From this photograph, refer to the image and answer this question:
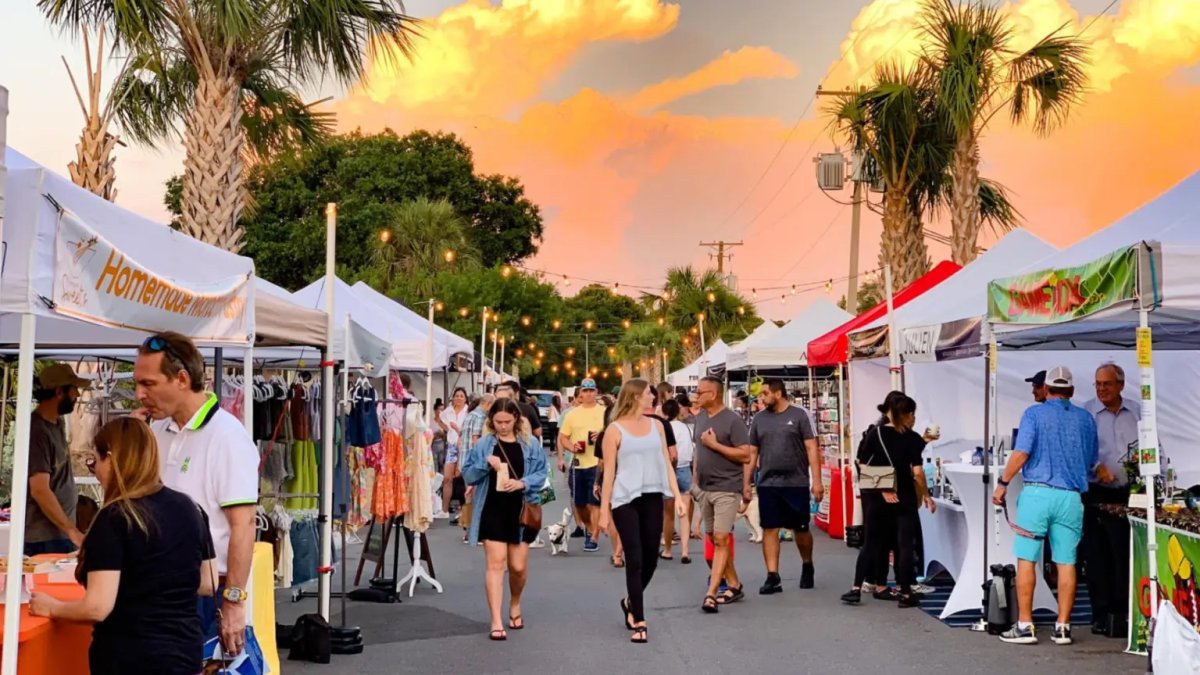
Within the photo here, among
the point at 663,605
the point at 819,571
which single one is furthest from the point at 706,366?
the point at 663,605

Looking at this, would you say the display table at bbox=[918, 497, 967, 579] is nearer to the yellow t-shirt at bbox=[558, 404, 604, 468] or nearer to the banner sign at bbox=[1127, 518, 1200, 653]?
the banner sign at bbox=[1127, 518, 1200, 653]

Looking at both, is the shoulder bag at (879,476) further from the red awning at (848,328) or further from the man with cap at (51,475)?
the man with cap at (51,475)

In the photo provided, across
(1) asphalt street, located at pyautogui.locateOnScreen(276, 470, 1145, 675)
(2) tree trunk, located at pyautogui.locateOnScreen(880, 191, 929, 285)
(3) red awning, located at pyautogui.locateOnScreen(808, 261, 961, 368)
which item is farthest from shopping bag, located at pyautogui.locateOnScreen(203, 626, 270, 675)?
(2) tree trunk, located at pyautogui.locateOnScreen(880, 191, 929, 285)

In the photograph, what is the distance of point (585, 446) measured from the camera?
14.5 m

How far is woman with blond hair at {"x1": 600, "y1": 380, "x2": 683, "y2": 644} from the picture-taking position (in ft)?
30.1

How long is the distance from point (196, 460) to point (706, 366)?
A: 24.4 meters

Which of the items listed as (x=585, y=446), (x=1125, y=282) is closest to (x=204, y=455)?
(x=1125, y=282)

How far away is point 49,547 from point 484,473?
3189 millimetres

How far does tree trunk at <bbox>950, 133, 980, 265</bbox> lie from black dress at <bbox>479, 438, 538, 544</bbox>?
46.7ft

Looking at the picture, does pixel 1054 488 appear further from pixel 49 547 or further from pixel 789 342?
pixel 789 342

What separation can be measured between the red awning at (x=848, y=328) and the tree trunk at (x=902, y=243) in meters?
5.64

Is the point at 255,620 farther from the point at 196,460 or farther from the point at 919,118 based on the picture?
the point at 919,118

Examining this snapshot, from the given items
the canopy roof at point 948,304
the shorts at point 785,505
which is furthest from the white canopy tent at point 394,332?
the shorts at point 785,505

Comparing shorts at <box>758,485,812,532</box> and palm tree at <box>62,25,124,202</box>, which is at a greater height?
palm tree at <box>62,25,124,202</box>
